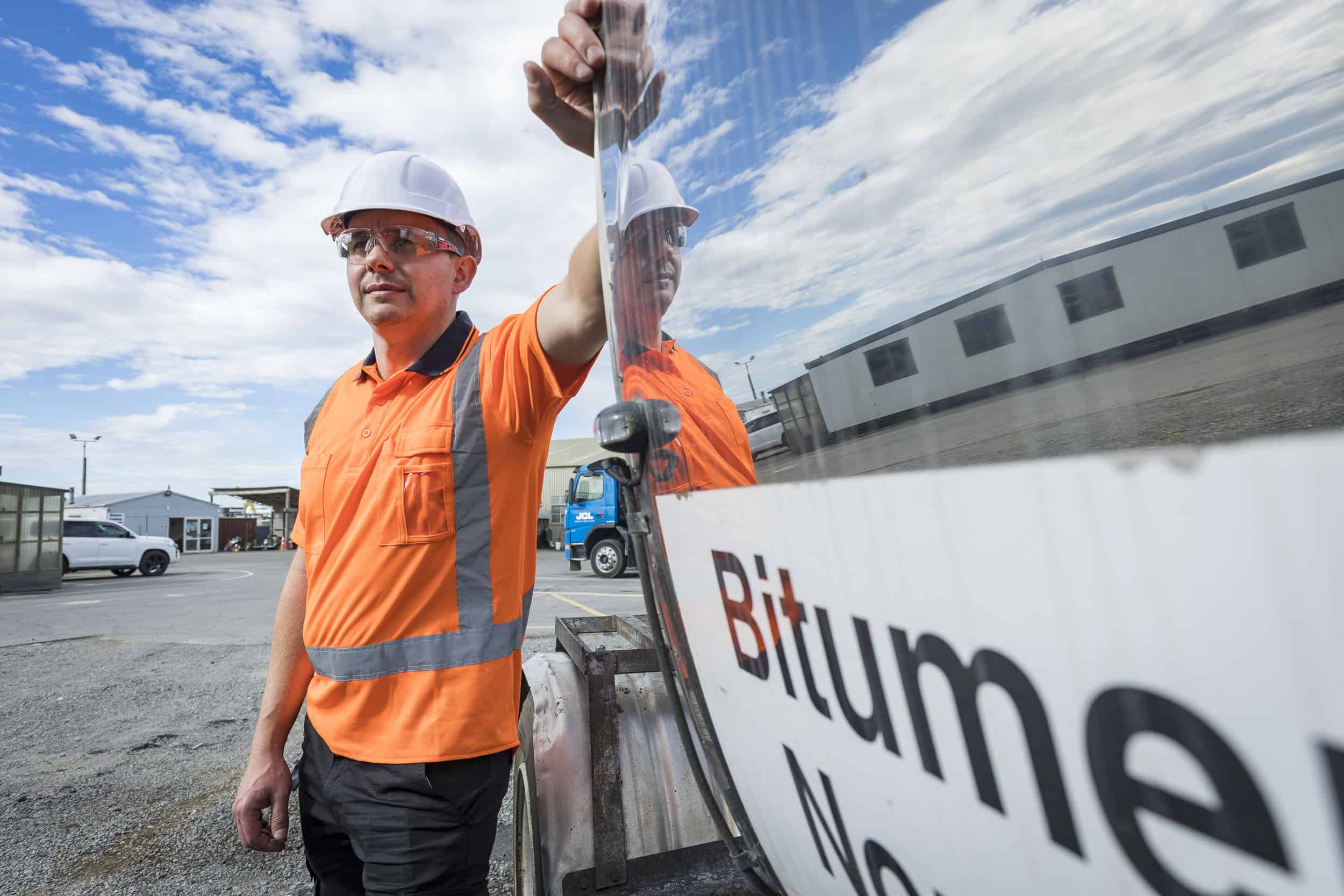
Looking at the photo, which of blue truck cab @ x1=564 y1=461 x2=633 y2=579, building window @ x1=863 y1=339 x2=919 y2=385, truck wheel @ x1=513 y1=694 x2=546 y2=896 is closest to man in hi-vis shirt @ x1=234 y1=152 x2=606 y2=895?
truck wheel @ x1=513 y1=694 x2=546 y2=896

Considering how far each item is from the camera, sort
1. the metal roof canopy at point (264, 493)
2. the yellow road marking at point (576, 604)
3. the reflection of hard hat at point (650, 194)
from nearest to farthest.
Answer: the reflection of hard hat at point (650, 194), the yellow road marking at point (576, 604), the metal roof canopy at point (264, 493)

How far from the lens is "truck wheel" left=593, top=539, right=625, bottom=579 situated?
1233 cm

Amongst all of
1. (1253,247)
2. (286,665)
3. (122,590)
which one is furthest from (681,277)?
(122,590)

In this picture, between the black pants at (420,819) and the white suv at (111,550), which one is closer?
the black pants at (420,819)

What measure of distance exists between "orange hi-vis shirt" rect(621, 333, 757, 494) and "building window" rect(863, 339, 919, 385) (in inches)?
5.7

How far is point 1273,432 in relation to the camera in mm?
285

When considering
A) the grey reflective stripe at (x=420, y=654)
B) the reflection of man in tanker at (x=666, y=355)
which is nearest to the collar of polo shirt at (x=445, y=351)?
the grey reflective stripe at (x=420, y=654)

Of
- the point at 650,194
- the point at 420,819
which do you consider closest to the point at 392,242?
the point at 650,194

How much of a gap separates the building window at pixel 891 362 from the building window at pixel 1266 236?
0.17m

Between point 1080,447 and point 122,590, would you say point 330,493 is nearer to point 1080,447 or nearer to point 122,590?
point 1080,447

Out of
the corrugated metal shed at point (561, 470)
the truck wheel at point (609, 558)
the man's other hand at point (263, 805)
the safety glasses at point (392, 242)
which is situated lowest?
the man's other hand at point (263, 805)

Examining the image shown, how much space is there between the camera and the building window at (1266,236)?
0.31 meters

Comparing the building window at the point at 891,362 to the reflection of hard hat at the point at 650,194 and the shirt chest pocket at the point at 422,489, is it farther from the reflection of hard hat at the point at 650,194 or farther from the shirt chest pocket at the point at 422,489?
the shirt chest pocket at the point at 422,489

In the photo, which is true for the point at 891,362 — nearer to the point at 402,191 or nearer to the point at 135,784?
the point at 402,191
